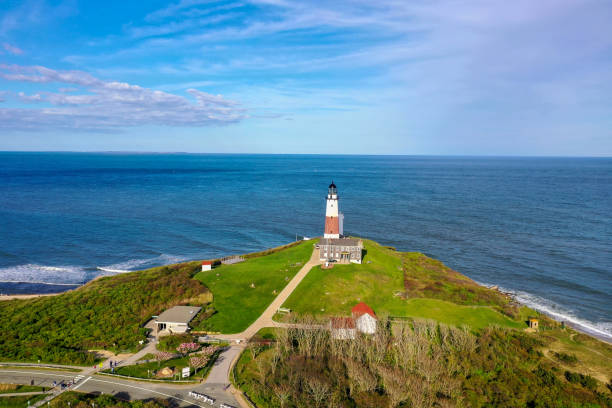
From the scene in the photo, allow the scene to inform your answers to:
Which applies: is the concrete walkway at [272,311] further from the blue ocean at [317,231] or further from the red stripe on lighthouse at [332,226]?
the blue ocean at [317,231]

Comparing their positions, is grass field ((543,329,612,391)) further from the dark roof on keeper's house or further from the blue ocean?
the dark roof on keeper's house

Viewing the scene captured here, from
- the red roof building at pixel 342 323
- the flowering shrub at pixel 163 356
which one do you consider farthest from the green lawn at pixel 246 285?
the red roof building at pixel 342 323

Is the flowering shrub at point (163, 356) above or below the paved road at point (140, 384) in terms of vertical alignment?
above

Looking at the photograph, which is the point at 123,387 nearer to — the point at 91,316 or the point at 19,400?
the point at 19,400

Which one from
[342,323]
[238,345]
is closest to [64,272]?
[238,345]

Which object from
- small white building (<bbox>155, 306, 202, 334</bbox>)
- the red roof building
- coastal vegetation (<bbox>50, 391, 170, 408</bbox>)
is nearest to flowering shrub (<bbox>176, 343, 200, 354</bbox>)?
small white building (<bbox>155, 306, 202, 334</bbox>)

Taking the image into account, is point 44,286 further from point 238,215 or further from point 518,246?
point 518,246

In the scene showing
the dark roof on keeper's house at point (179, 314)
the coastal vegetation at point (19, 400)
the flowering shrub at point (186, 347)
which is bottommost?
the coastal vegetation at point (19, 400)

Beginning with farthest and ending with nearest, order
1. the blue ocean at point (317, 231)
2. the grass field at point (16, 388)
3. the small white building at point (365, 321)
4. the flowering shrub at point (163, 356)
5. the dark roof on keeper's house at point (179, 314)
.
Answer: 1. the blue ocean at point (317, 231)
2. the dark roof on keeper's house at point (179, 314)
3. the small white building at point (365, 321)
4. the flowering shrub at point (163, 356)
5. the grass field at point (16, 388)
